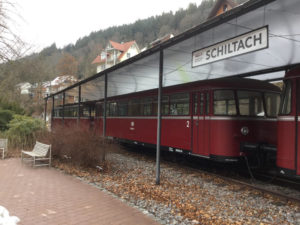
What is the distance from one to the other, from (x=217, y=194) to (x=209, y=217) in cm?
156

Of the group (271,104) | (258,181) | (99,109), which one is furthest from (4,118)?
(271,104)

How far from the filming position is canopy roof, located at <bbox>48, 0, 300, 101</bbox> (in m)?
4.80

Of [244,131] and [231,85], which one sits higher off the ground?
[231,85]

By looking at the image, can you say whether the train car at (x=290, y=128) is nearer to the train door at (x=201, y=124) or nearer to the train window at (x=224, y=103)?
the train window at (x=224, y=103)

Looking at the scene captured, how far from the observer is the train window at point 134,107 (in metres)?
11.2

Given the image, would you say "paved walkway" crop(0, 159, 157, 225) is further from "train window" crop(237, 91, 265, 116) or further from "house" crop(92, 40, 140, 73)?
"house" crop(92, 40, 140, 73)

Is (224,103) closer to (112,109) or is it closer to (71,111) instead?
(112,109)

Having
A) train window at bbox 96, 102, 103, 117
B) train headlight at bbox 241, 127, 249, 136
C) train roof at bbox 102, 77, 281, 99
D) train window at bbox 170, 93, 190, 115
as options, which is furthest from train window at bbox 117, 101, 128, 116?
train headlight at bbox 241, 127, 249, 136

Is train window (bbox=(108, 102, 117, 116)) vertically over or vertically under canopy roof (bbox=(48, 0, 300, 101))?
under

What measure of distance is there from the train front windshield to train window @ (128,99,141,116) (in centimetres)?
442

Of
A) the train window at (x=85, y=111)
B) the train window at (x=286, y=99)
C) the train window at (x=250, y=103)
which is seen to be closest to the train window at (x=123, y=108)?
the train window at (x=85, y=111)

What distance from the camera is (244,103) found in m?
7.41

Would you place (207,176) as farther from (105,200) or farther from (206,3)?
(206,3)

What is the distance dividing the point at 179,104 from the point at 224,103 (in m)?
1.79
